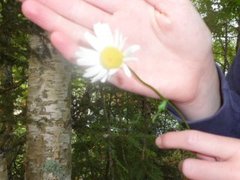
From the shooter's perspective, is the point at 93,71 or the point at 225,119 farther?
the point at 225,119

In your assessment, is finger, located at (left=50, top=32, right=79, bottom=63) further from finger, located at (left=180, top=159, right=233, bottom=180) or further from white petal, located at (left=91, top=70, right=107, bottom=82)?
finger, located at (left=180, top=159, right=233, bottom=180)

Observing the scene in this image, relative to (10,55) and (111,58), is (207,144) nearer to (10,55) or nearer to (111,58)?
(111,58)

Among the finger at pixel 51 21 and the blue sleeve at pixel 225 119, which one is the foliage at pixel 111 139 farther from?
the finger at pixel 51 21

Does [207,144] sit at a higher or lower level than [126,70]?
lower

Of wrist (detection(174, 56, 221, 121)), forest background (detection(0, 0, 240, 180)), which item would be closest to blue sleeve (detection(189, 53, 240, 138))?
wrist (detection(174, 56, 221, 121))

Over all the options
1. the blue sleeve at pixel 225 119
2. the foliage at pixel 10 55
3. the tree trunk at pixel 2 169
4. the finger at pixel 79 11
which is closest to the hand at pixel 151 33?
the finger at pixel 79 11

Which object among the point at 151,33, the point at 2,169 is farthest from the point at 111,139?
the point at 151,33

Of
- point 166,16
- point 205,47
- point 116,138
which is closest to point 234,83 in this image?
point 205,47
